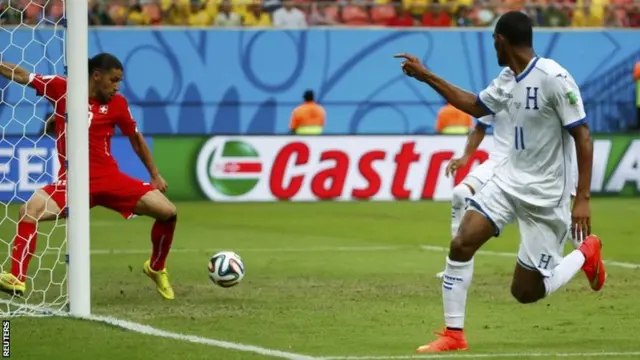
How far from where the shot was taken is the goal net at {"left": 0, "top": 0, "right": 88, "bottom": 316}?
36.6ft

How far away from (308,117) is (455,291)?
2209 centimetres

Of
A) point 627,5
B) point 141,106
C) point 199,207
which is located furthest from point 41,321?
point 627,5

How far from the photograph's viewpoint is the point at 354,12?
32.4 metres

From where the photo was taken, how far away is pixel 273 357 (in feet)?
26.7

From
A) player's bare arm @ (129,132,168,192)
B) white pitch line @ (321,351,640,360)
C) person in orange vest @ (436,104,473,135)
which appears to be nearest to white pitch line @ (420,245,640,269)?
player's bare arm @ (129,132,168,192)

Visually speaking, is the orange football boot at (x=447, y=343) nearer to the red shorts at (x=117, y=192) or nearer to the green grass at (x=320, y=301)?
the green grass at (x=320, y=301)

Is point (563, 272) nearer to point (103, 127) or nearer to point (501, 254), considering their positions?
point (103, 127)

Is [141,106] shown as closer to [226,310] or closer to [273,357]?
[226,310]

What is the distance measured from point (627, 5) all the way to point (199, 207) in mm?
14341

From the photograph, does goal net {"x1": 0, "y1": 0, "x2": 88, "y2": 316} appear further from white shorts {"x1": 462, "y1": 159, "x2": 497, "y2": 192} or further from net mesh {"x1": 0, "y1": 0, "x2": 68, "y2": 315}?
white shorts {"x1": 462, "y1": 159, "x2": 497, "y2": 192}

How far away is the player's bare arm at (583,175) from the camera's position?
835 centimetres

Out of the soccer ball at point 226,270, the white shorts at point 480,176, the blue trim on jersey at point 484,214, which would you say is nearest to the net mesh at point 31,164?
the soccer ball at point 226,270

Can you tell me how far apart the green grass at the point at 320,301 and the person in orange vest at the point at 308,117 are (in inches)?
428

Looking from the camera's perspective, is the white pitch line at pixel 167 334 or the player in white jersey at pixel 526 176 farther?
the player in white jersey at pixel 526 176
